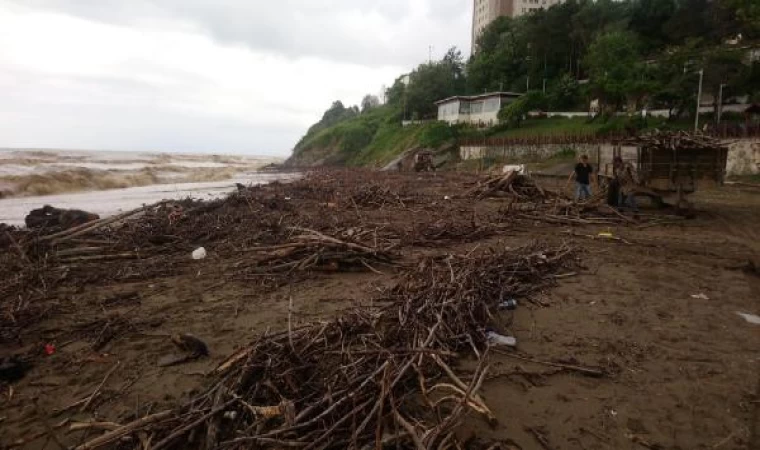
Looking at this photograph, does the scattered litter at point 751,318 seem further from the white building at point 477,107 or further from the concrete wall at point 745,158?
the white building at point 477,107

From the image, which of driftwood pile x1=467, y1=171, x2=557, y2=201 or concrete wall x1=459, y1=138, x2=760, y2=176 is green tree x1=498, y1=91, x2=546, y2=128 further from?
driftwood pile x1=467, y1=171, x2=557, y2=201

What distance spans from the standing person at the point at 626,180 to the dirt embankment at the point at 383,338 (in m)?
2.83

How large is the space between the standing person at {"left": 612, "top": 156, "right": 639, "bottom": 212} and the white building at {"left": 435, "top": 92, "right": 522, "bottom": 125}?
135ft

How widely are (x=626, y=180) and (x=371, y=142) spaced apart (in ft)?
200

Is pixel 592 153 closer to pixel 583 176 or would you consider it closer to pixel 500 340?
pixel 583 176

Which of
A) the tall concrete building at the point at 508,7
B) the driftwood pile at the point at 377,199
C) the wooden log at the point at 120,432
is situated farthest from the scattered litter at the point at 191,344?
the tall concrete building at the point at 508,7

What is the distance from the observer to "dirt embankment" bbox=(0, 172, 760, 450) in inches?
A: 124

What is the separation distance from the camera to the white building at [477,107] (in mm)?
52719

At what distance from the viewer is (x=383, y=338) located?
4098mm

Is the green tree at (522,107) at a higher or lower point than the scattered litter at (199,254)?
higher

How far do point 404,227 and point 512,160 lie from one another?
29.9 meters

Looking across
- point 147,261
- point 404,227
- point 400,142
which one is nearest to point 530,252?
point 404,227

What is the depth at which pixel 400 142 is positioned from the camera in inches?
2334

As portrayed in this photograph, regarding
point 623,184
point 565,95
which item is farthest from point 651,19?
point 623,184
